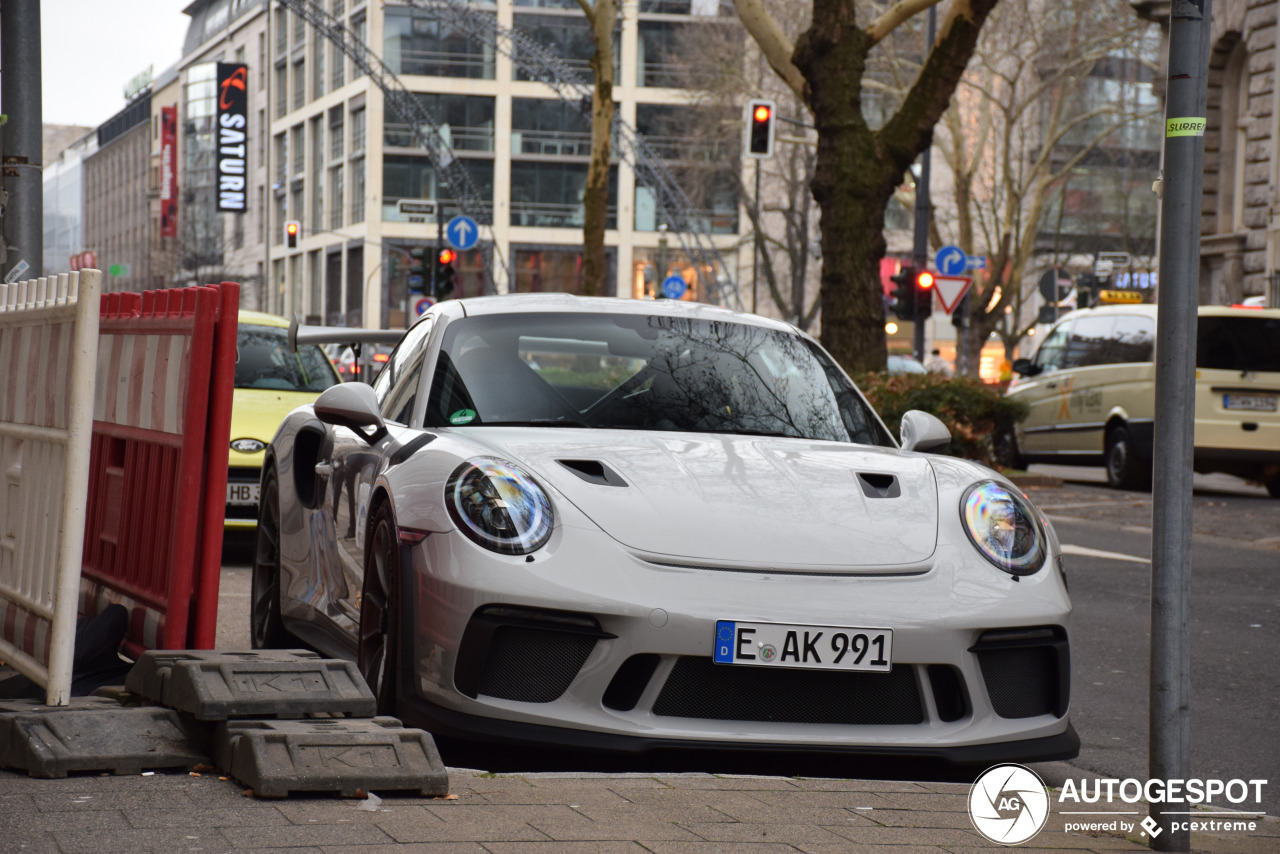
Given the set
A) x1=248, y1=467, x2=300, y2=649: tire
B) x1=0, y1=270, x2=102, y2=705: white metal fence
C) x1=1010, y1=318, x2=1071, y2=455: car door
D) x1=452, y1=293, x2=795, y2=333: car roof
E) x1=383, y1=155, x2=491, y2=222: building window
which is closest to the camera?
x1=0, y1=270, x2=102, y2=705: white metal fence

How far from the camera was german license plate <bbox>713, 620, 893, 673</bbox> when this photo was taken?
13.6 feet

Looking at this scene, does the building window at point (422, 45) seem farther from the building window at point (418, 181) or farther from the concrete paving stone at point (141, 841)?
the concrete paving stone at point (141, 841)

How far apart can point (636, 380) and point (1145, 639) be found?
3715 millimetres

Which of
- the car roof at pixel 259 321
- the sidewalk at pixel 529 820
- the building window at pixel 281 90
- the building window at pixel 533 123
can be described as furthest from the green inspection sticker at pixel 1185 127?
the building window at pixel 281 90

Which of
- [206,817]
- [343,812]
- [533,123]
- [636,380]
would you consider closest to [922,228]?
[636,380]

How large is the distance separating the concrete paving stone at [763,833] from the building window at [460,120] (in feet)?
226

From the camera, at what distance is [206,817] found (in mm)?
3410

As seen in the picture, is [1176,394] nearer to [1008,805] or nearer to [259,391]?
[1008,805]

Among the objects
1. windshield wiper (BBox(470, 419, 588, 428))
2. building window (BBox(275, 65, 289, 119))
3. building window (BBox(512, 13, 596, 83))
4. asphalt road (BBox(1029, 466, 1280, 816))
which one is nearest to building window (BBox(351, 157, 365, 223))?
building window (BBox(512, 13, 596, 83))

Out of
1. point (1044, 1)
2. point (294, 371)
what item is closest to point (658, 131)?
point (1044, 1)

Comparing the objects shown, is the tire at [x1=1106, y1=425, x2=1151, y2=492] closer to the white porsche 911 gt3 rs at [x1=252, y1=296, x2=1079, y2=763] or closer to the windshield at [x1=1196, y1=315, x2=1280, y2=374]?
the windshield at [x1=1196, y1=315, x2=1280, y2=374]

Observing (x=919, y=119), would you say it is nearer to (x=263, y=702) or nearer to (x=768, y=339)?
(x=768, y=339)

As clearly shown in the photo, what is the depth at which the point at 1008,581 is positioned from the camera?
176 inches

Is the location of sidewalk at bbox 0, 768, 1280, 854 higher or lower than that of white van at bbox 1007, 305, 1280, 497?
lower
